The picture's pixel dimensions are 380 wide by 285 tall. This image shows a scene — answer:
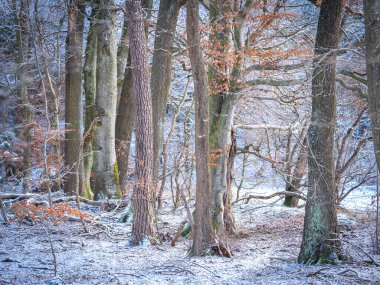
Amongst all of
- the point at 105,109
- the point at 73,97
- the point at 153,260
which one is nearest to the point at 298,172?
the point at 105,109

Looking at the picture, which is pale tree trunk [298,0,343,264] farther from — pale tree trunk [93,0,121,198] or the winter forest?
pale tree trunk [93,0,121,198]

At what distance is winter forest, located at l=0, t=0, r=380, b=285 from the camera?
6.35 m

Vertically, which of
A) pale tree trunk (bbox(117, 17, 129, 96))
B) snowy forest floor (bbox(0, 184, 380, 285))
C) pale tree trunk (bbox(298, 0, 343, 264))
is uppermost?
pale tree trunk (bbox(117, 17, 129, 96))

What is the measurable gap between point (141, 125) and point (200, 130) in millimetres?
1550

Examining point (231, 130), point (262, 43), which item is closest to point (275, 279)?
point (231, 130)

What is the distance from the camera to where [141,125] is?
8633 mm

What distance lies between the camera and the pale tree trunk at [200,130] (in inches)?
301

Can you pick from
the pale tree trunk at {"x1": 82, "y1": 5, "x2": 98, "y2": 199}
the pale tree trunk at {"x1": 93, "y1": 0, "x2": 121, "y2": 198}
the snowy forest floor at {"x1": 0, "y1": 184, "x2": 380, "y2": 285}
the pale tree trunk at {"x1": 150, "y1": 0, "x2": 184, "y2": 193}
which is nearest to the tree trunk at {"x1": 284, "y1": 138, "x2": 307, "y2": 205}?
the snowy forest floor at {"x1": 0, "y1": 184, "x2": 380, "y2": 285}

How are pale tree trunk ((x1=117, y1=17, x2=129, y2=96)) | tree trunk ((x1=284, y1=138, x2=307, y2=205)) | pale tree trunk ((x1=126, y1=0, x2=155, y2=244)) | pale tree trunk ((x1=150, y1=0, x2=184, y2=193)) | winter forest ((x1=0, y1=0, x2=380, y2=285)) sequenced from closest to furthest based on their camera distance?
winter forest ((x1=0, y1=0, x2=380, y2=285))
pale tree trunk ((x1=126, y1=0, x2=155, y2=244))
pale tree trunk ((x1=150, y1=0, x2=184, y2=193))
tree trunk ((x1=284, y1=138, x2=307, y2=205))
pale tree trunk ((x1=117, y1=17, x2=129, y2=96))

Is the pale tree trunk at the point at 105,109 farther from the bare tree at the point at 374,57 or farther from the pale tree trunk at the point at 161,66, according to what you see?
the bare tree at the point at 374,57

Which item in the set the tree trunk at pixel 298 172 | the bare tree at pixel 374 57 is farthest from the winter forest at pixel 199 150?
the tree trunk at pixel 298 172

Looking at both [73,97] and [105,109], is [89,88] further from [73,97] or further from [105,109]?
[105,109]

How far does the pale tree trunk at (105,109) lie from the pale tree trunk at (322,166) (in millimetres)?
7306

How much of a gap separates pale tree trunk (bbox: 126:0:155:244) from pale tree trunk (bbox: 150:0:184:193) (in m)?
1.14
